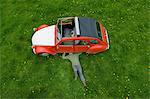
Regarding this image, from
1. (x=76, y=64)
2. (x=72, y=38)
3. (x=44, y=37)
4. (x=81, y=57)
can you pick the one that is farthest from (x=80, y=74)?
(x=44, y=37)

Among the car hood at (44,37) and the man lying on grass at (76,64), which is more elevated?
the car hood at (44,37)

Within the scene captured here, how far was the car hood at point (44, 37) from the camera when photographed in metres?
14.9

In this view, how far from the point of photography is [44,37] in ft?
49.8

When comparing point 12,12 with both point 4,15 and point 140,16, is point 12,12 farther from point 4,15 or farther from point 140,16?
point 140,16

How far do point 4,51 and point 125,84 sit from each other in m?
8.27

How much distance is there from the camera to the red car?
47.2 ft

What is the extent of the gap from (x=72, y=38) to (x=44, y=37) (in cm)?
203

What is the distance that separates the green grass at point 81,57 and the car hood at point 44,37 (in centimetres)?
113

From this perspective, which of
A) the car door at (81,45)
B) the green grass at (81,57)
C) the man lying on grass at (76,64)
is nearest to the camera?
the green grass at (81,57)

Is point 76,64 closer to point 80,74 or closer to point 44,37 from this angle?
point 80,74

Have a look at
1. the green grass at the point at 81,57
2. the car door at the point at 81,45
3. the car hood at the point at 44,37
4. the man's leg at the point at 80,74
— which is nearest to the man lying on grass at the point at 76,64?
the man's leg at the point at 80,74

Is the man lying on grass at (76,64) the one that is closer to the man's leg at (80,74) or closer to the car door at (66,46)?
the man's leg at (80,74)

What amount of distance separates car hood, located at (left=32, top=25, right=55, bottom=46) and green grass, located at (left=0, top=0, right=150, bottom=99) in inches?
44.3

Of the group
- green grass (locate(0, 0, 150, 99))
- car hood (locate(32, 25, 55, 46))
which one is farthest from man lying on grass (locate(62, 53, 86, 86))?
car hood (locate(32, 25, 55, 46))
